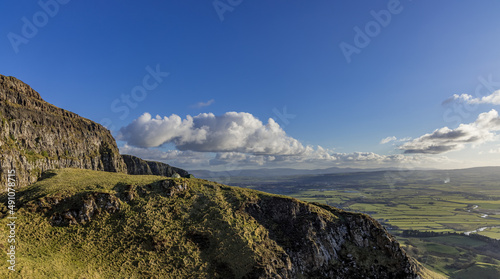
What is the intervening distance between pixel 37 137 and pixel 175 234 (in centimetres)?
9278

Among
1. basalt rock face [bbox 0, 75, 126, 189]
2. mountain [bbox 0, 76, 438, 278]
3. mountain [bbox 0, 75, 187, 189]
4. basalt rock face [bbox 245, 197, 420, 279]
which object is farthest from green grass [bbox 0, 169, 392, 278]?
mountain [bbox 0, 75, 187, 189]

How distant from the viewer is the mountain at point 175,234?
43.8 metres

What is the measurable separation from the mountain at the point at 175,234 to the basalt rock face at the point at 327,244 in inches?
10.4

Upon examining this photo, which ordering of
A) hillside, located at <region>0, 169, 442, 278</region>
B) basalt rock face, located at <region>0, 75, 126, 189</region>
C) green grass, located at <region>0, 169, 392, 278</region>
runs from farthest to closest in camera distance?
1. basalt rock face, located at <region>0, 75, 126, 189</region>
2. hillside, located at <region>0, 169, 442, 278</region>
3. green grass, located at <region>0, 169, 392, 278</region>

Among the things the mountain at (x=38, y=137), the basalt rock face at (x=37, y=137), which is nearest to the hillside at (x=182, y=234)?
the basalt rock face at (x=37, y=137)

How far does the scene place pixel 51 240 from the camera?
1774 inches

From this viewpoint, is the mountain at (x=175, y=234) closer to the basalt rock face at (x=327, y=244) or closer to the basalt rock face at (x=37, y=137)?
the basalt rock face at (x=327, y=244)

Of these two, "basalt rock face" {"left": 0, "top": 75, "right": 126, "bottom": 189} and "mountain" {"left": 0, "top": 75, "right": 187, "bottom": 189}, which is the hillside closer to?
"basalt rock face" {"left": 0, "top": 75, "right": 126, "bottom": 189}

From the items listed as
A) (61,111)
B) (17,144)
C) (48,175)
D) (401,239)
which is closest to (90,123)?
(61,111)

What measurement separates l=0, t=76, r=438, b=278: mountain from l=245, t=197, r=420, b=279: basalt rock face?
26 cm

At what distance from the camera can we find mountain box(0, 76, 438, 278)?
43.8 meters

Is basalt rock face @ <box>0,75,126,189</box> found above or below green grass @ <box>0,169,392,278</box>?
above

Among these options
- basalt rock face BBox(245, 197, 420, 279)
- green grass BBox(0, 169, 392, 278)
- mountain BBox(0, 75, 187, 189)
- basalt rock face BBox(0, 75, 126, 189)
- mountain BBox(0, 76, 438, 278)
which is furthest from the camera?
mountain BBox(0, 75, 187, 189)

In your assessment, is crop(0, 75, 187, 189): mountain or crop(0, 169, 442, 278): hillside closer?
crop(0, 169, 442, 278): hillside
